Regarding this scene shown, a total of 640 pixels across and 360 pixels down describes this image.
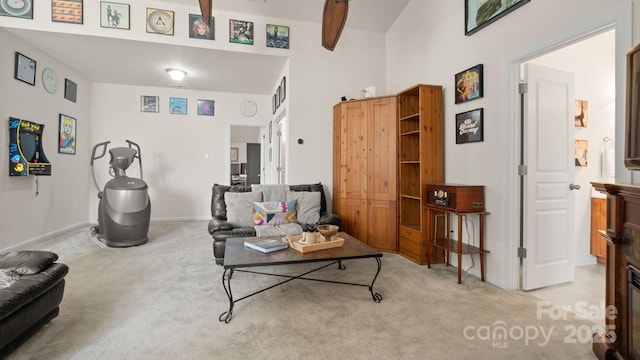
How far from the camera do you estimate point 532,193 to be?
2676mm

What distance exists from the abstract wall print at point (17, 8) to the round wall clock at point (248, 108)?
347cm

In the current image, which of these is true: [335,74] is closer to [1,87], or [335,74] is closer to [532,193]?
[532,193]

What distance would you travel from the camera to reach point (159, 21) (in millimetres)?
3994

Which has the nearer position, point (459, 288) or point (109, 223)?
point (459, 288)

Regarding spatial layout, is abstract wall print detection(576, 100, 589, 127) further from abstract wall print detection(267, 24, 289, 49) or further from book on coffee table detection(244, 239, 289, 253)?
abstract wall print detection(267, 24, 289, 49)

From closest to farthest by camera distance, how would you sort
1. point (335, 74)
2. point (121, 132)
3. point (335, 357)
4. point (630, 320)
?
1. point (630, 320)
2. point (335, 357)
3. point (335, 74)
4. point (121, 132)

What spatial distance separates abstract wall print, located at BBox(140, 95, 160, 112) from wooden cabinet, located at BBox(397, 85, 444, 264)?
500 centimetres

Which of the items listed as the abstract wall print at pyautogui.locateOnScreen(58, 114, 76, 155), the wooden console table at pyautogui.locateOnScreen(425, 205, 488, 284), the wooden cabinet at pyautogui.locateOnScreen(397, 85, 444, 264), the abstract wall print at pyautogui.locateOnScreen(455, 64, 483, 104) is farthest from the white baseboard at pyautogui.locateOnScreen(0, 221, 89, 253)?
the abstract wall print at pyautogui.locateOnScreen(455, 64, 483, 104)

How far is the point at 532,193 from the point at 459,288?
3.63 ft

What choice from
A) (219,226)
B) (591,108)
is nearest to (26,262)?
(219,226)

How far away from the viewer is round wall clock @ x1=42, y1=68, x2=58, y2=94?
14.4 feet

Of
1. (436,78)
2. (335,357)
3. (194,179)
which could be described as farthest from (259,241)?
(194,179)

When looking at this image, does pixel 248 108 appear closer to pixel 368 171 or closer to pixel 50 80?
pixel 50 80

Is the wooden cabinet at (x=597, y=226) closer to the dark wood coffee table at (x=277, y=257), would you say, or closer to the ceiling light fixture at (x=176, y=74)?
the dark wood coffee table at (x=277, y=257)
